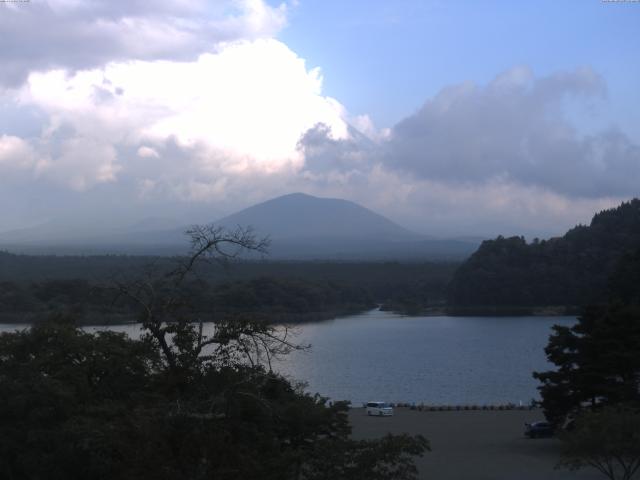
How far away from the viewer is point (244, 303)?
136ft

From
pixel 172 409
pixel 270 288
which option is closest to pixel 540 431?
pixel 172 409

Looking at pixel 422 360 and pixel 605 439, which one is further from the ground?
pixel 605 439

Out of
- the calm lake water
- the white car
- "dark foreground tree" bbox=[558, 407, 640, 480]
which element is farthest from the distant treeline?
"dark foreground tree" bbox=[558, 407, 640, 480]

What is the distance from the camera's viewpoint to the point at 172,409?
18.0 feet

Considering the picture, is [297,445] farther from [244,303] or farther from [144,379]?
[244,303]

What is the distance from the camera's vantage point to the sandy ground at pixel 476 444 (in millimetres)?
11430

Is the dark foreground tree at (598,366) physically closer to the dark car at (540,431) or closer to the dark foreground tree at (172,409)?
the dark car at (540,431)

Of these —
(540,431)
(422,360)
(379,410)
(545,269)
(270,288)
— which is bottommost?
(422,360)

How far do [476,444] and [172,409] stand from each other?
9541 mm

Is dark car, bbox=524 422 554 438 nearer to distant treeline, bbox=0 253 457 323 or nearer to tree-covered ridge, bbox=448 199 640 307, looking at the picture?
distant treeline, bbox=0 253 457 323

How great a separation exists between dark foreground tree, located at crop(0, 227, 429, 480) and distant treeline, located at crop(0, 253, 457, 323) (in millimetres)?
16899

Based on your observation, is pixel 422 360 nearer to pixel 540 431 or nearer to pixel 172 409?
pixel 540 431

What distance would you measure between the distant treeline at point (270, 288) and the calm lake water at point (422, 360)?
8.20 ft

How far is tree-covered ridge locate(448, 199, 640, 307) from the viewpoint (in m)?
51.6
